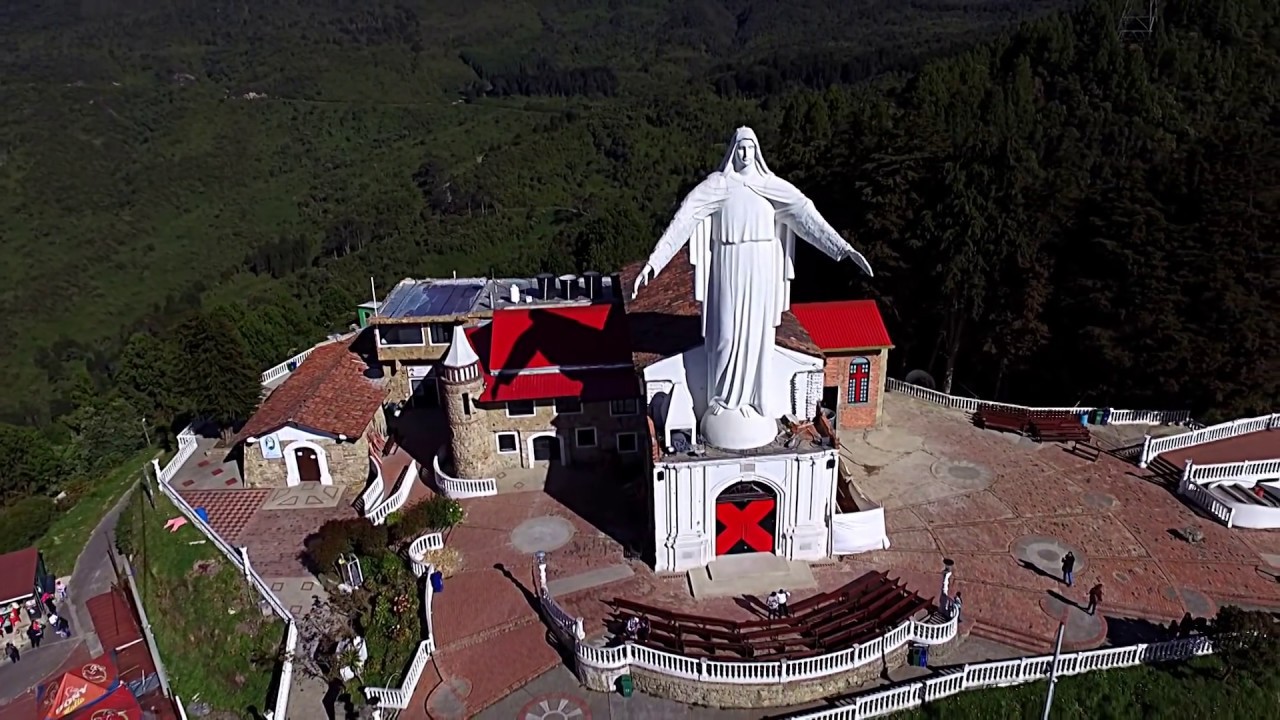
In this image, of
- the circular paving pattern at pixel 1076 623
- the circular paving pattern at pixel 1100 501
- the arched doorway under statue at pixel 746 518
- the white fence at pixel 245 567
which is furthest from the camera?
the circular paving pattern at pixel 1100 501

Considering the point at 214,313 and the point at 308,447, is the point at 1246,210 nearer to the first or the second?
the point at 308,447

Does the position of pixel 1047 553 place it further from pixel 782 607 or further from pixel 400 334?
pixel 400 334

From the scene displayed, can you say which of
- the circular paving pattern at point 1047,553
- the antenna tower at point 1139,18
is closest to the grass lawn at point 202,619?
the circular paving pattern at point 1047,553

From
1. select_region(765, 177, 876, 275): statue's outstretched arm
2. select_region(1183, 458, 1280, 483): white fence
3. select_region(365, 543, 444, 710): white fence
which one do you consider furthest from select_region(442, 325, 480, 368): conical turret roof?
select_region(1183, 458, 1280, 483): white fence

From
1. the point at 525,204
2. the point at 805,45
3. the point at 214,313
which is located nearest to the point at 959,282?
the point at 214,313

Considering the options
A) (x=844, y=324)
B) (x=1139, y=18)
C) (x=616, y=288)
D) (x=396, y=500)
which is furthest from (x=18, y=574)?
(x=1139, y=18)

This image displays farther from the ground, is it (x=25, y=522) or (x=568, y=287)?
(x=568, y=287)

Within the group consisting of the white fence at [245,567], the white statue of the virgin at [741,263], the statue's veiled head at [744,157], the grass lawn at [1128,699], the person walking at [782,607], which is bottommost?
the white fence at [245,567]

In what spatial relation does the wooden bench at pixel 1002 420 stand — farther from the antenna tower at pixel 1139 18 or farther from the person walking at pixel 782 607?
the antenna tower at pixel 1139 18
